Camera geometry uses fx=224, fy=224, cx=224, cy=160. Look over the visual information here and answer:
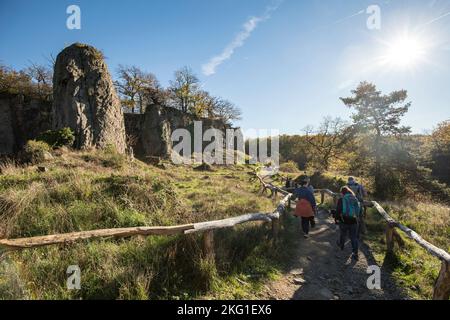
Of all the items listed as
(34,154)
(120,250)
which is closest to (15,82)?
(34,154)

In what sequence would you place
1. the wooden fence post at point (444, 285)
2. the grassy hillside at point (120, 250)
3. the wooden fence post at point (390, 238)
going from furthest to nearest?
the wooden fence post at point (390, 238) < the wooden fence post at point (444, 285) < the grassy hillside at point (120, 250)

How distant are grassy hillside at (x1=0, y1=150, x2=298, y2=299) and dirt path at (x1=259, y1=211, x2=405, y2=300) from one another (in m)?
0.39

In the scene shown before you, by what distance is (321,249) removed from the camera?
22.1 ft

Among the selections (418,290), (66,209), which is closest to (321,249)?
(418,290)

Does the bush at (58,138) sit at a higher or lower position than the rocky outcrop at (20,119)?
lower

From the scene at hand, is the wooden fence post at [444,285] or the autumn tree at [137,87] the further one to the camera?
the autumn tree at [137,87]

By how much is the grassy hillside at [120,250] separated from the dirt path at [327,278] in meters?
0.39

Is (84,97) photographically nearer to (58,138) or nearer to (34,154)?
(58,138)

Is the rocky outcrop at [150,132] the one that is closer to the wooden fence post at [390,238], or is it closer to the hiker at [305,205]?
the hiker at [305,205]

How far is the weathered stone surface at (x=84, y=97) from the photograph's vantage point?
1594 centimetres

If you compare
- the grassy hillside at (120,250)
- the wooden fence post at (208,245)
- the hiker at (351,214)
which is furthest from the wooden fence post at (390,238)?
the wooden fence post at (208,245)

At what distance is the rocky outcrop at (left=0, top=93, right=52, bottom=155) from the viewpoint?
84.2ft

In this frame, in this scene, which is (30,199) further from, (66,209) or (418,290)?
(418,290)
